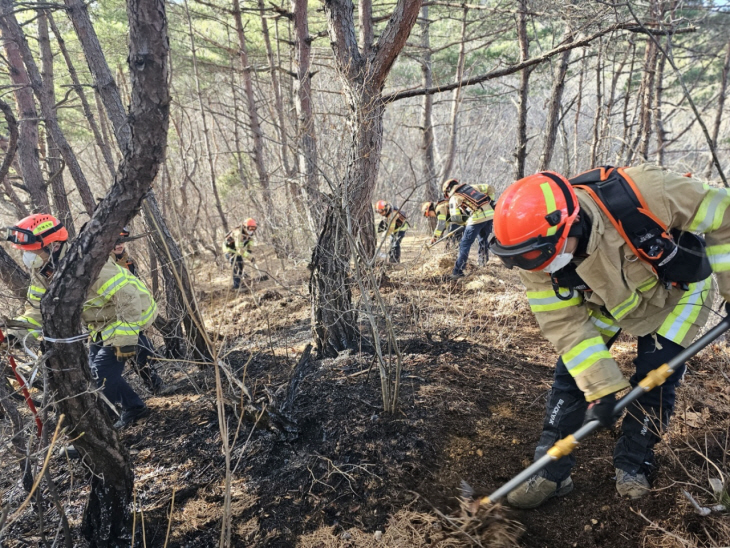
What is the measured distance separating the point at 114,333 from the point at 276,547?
7.65ft

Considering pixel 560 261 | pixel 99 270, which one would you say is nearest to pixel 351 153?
pixel 560 261

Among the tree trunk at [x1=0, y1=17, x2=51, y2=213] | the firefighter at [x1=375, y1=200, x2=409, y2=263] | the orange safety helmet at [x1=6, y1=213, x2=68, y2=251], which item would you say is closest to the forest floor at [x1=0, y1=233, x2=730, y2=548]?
the orange safety helmet at [x1=6, y1=213, x2=68, y2=251]

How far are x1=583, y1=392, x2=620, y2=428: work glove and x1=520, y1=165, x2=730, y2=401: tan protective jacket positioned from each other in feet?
0.10

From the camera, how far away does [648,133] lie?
5.77 m

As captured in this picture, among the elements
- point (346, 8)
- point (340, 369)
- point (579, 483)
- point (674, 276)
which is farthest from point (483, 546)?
point (346, 8)

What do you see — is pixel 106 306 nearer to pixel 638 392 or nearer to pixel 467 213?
pixel 638 392

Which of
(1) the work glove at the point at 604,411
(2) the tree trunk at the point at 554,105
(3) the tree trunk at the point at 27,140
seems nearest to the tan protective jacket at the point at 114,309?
(3) the tree trunk at the point at 27,140

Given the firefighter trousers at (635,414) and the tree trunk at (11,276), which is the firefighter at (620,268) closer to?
the firefighter trousers at (635,414)

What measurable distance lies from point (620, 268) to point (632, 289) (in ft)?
0.49

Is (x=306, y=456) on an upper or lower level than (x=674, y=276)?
lower

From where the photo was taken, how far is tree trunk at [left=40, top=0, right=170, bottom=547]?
1.86 metres

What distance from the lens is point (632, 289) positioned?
2078 millimetres

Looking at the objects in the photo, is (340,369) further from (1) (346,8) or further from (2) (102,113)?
(2) (102,113)

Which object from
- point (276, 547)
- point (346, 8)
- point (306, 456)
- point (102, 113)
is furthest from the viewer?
point (102, 113)
